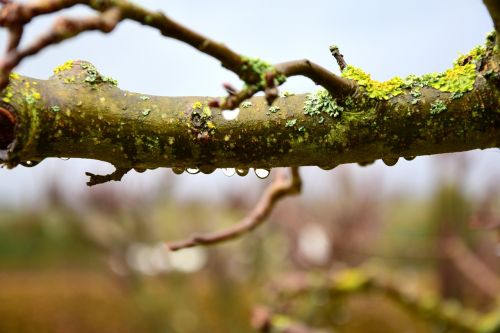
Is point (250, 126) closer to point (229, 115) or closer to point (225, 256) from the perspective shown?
point (229, 115)

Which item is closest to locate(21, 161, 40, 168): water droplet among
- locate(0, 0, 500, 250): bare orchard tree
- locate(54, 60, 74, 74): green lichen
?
locate(0, 0, 500, 250): bare orchard tree

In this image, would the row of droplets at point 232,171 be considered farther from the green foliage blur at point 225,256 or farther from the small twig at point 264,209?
the green foliage blur at point 225,256

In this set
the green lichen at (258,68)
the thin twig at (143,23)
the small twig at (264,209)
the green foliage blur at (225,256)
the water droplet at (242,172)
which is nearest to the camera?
the thin twig at (143,23)

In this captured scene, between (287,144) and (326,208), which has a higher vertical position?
(287,144)

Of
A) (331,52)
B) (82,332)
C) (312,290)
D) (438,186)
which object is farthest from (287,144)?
(82,332)

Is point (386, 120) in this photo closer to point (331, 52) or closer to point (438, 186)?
point (331, 52)

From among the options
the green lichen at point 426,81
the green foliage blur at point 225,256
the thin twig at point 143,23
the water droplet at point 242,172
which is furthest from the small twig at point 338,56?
the green foliage blur at point 225,256

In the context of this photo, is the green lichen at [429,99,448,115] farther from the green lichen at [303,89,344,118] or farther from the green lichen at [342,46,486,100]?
the green lichen at [303,89,344,118]

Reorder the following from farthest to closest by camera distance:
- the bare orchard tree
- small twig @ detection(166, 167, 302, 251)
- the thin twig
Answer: small twig @ detection(166, 167, 302, 251), the bare orchard tree, the thin twig
